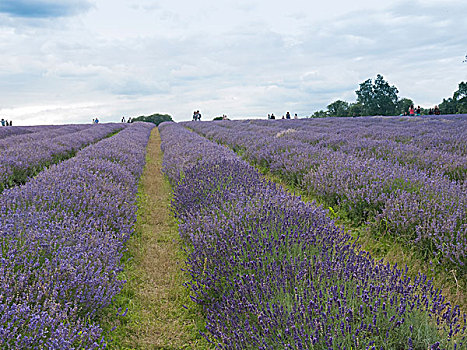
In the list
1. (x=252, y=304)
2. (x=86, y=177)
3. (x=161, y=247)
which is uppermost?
(x=86, y=177)

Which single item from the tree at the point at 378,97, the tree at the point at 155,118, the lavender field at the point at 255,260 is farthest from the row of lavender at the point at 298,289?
the tree at the point at 155,118

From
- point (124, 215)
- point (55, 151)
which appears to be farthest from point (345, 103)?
point (124, 215)

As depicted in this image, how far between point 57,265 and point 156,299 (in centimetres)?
96

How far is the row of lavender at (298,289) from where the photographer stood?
68.6 inches

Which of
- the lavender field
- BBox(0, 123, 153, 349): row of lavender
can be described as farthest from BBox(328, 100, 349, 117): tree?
BBox(0, 123, 153, 349): row of lavender

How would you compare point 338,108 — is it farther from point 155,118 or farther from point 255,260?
point 255,260

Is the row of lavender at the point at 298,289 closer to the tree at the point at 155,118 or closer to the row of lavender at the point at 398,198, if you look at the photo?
the row of lavender at the point at 398,198

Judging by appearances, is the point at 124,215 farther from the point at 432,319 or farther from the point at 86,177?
the point at 432,319

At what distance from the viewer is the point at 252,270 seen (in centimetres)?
254

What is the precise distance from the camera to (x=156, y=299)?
3.13 metres

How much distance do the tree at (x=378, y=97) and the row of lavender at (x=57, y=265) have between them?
149 ft

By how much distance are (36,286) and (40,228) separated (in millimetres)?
682

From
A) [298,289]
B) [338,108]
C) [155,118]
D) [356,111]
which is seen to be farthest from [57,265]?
[338,108]

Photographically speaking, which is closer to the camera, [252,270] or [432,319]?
[432,319]
